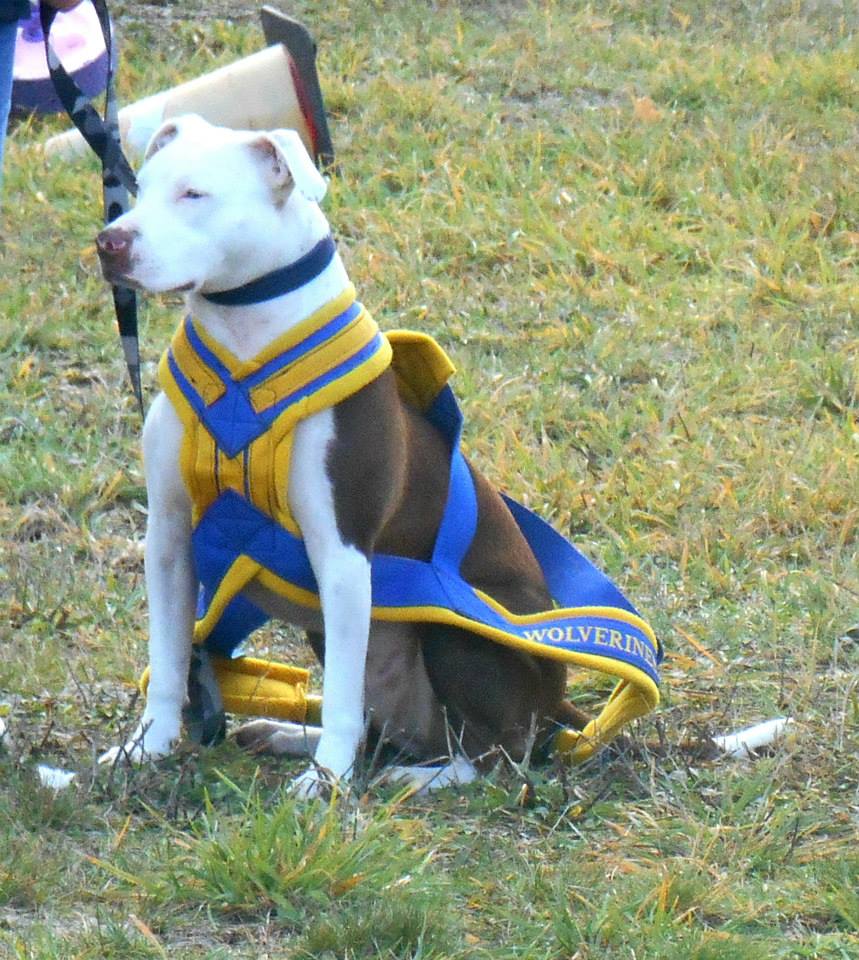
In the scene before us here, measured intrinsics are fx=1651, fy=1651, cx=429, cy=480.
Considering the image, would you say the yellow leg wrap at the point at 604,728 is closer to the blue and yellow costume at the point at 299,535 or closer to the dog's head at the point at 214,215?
Answer: the blue and yellow costume at the point at 299,535

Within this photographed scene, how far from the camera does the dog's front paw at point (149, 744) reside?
3.06m

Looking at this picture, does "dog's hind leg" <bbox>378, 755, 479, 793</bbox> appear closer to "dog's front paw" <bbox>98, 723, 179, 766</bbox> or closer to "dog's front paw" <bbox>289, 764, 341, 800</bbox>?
"dog's front paw" <bbox>289, 764, 341, 800</bbox>

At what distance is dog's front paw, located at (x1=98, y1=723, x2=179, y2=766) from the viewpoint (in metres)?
3.06

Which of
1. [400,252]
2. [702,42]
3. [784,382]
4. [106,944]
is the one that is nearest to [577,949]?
[106,944]

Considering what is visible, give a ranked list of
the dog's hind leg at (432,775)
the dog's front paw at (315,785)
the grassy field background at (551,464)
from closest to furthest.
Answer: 1. the grassy field background at (551,464)
2. the dog's front paw at (315,785)
3. the dog's hind leg at (432,775)

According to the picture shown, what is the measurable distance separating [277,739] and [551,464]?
1650 mm

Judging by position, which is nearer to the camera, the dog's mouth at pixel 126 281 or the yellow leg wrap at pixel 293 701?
the dog's mouth at pixel 126 281

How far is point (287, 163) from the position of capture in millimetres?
2906

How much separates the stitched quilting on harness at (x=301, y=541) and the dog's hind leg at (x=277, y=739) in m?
0.04

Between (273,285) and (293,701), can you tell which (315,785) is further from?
(273,285)

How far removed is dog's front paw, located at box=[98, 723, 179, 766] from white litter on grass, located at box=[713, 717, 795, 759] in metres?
1.10

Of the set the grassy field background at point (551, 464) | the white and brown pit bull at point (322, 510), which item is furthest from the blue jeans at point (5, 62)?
the grassy field background at point (551, 464)

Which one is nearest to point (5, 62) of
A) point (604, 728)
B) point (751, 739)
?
point (604, 728)

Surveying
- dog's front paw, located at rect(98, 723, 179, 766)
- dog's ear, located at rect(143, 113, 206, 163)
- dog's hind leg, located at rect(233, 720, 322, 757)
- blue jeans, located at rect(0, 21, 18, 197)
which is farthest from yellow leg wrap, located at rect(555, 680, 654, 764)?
blue jeans, located at rect(0, 21, 18, 197)
